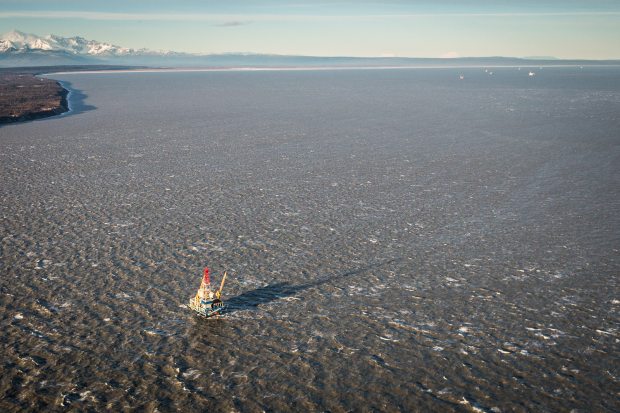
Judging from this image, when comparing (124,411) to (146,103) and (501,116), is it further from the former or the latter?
(146,103)

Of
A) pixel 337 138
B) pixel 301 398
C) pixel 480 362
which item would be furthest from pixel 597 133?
pixel 301 398

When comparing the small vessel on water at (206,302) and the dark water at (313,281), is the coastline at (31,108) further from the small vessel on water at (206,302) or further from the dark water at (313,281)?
the small vessel on water at (206,302)

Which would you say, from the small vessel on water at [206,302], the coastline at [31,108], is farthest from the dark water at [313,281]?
the coastline at [31,108]

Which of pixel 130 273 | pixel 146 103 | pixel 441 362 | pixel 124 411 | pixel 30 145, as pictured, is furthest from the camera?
pixel 146 103

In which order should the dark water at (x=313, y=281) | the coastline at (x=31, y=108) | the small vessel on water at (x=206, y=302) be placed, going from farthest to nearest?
1. the coastline at (x=31, y=108)
2. the small vessel on water at (x=206, y=302)
3. the dark water at (x=313, y=281)

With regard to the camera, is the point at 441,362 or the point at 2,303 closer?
the point at 441,362

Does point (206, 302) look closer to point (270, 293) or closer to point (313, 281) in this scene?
point (270, 293)

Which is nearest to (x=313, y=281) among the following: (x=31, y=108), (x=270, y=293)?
(x=270, y=293)
